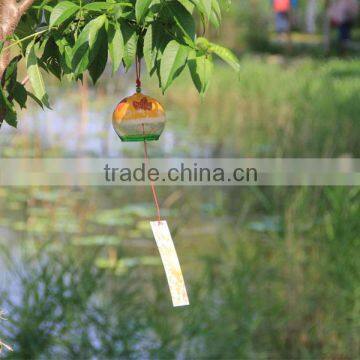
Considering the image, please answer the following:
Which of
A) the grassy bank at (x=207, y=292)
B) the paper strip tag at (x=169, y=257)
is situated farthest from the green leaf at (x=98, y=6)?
the grassy bank at (x=207, y=292)

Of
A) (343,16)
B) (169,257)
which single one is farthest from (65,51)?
(343,16)

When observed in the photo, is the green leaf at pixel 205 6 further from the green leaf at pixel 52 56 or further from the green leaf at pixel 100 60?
the green leaf at pixel 52 56

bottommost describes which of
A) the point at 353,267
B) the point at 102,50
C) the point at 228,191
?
the point at 228,191

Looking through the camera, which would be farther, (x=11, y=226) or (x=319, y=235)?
(x=11, y=226)

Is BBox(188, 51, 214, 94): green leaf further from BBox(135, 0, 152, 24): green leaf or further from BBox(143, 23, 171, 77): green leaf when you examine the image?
BBox(135, 0, 152, 24): green leaf

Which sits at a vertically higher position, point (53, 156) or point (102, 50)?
point (102, 50)

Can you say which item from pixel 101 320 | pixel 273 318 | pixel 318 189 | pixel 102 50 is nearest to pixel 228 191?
pixel 318 189

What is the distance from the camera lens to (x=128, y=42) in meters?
1.71

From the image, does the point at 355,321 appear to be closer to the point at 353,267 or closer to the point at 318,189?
the point at 353,267

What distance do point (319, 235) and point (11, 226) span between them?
8.66 ft

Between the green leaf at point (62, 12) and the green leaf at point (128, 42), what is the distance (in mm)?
103

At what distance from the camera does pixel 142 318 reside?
12.9 feet

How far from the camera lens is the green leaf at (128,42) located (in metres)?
1.70

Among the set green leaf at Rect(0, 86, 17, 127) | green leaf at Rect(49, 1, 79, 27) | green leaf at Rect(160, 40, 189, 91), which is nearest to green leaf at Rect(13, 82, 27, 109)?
green leaf at Rect(0, 86, 17, 127)
